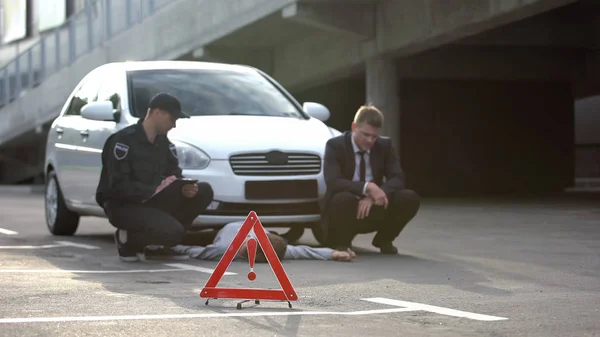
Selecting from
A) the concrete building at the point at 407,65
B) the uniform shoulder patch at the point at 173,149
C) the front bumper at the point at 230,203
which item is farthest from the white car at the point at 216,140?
the concrete building at the point at 407,65

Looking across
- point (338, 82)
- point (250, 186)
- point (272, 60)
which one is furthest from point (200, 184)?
point (338, 82)

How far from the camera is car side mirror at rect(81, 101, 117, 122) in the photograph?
11508mm

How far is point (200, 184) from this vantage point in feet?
34.1

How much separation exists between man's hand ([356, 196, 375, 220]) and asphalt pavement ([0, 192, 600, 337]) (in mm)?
370

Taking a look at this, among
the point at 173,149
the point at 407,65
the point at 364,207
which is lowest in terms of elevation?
the point at 364,207

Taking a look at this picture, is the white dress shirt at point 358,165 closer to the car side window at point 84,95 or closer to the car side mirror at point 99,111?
the car side mirror at point 99,111

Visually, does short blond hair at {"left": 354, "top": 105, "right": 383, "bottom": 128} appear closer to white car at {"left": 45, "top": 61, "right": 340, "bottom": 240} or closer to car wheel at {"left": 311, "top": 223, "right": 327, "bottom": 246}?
white car at {"left": 45, "top": 61, "right": 340, "bottom": 240}

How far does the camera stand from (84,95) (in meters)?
13.2

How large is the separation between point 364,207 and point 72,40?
21.6 meters

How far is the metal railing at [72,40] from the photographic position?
93.5 feet

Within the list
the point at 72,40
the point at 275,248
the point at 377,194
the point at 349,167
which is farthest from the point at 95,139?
the point at 72,40

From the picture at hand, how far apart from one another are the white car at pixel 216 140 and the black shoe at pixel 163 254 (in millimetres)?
453

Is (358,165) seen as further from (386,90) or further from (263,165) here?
(386,90)

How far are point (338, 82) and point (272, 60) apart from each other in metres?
3.05
